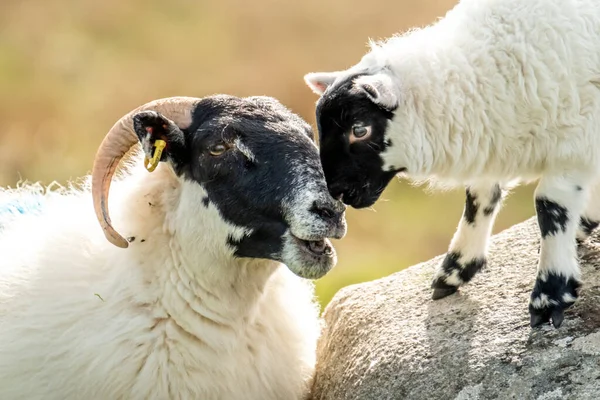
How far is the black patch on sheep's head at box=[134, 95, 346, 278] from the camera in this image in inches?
207

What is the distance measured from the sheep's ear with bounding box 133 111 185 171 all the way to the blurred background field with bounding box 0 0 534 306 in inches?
341

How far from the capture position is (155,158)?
5.39 m

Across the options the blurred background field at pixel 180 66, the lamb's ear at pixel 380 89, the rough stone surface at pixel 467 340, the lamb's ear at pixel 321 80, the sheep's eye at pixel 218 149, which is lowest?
the rough stone surface at pixel 467 340

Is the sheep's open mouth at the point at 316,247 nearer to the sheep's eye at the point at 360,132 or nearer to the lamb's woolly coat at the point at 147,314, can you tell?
the lamb's woolly coat at the point at 147,314

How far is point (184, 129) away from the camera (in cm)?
562

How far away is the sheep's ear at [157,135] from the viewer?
5.36 meters

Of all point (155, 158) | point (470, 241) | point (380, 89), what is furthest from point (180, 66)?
point (380, 89)

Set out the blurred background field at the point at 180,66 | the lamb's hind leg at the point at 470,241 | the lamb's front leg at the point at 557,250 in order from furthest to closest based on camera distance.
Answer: the blurred background field at the point at 180,66 → the lamb's hind leg at the point at 470,241 → the lamb's front leg at the point at 557,250

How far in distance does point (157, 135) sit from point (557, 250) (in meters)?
2.30

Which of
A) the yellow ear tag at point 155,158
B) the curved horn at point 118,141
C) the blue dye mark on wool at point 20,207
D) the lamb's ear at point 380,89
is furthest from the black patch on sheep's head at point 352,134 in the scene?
the blue dye mark on wool at point 20,207

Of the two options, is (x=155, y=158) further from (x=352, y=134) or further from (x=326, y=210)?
(x=352, y=134)

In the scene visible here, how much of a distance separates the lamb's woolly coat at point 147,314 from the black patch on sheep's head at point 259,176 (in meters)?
0.13

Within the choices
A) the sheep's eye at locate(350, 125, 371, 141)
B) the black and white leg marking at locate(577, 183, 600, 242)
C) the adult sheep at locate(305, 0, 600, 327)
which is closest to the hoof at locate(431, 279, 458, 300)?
the adult sheep at locate(305, 0, 600, 327)

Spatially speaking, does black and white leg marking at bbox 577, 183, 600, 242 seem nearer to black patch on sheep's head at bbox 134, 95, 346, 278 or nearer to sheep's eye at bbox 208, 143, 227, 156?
black patch on sheep's head at bbox 134, 95, 346, 278
